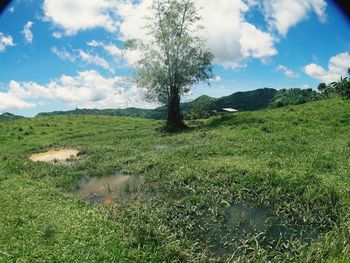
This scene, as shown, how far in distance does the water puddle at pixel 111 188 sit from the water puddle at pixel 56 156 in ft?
20.8

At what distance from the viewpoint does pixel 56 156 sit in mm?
25125

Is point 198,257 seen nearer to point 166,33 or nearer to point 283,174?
point 283,174

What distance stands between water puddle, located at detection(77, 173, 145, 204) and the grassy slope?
0.53 meters

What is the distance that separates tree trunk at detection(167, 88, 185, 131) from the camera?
36.7m

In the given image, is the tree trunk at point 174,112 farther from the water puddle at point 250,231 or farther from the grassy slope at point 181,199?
the water puddle at point 250,231

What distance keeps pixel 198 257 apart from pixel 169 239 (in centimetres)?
104

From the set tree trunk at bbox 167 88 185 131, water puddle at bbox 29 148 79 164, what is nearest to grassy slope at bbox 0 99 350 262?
water puddle at bbox 29 148 79 164

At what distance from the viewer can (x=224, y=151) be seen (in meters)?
19.4

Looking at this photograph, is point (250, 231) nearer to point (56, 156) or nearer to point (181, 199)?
point (181, 199)

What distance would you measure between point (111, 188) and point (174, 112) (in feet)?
73.1

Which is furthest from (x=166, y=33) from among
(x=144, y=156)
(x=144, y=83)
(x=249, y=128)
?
(x=144, y=156)

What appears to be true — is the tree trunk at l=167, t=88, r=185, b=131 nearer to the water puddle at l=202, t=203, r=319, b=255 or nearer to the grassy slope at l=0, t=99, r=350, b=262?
the grassy slope at l=0, t=99, r=350, b=262

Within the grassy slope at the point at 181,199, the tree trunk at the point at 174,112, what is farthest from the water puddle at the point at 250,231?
the tree trunk at the point at 174,112

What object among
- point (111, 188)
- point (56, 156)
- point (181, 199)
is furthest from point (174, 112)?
point (181, 199)
